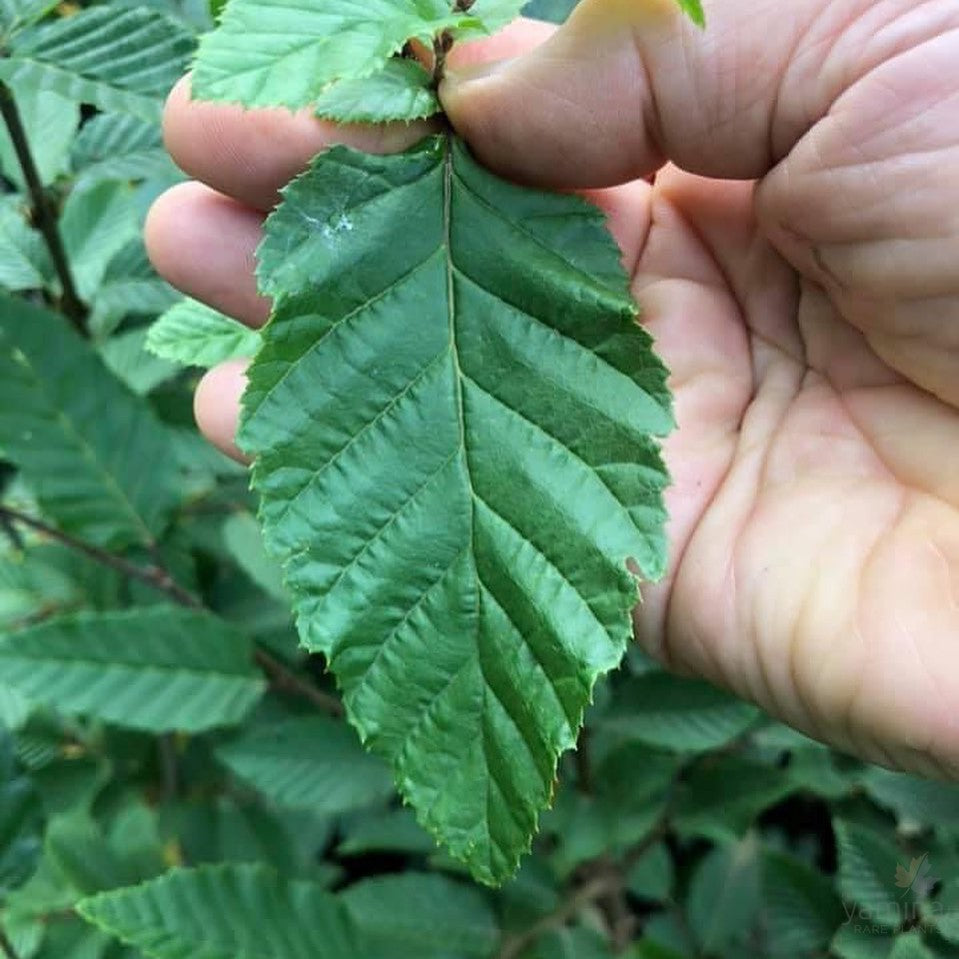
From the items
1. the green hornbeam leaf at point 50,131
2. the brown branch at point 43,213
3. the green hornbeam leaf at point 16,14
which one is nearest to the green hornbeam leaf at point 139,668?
the brown branch at point 43,213

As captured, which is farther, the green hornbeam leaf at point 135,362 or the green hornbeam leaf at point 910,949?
the green hornbeam leaf at point 135,362

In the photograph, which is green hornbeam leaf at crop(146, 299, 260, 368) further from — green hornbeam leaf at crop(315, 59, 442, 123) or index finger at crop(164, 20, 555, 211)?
green hornbeam leaf at crop(315, 59, 442, 123)

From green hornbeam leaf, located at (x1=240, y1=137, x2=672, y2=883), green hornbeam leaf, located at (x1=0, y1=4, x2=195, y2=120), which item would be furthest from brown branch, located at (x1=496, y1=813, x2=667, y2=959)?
green hornbeam leaf, located at (x1=0, y1=4, x2=195, y2=120)

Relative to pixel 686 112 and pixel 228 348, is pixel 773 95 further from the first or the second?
pixel 228 348

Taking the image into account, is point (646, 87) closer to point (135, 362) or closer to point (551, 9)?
point (551, 9)

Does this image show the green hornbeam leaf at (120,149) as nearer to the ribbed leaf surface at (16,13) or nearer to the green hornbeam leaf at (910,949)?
the ribbed leaf surface at (16,13)

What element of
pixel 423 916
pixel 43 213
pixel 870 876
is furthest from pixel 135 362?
pixel 870 876

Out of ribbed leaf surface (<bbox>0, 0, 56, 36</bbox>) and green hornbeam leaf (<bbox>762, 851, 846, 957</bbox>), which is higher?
ribbed leaf surface (<bbox>0, 0, 56, 36</bbox>)
